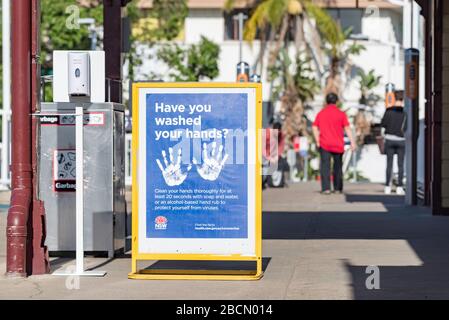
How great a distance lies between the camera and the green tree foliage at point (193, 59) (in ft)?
183

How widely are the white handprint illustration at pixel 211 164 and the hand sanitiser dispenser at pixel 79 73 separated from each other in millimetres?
1258

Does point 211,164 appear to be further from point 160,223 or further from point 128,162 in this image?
point 128,162

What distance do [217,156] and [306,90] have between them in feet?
143

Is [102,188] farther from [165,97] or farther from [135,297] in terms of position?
[135,297]

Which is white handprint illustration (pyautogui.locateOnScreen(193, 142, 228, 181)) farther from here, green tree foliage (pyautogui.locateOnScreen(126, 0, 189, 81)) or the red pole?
green tree foliage (pyautogui.locateOnScreen(126, 0, 189, 81))

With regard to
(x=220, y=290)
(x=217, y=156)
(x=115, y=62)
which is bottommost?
(x=220, y=290)

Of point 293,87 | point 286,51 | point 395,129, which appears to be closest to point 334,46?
point 293,87

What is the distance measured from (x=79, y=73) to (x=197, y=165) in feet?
4.47

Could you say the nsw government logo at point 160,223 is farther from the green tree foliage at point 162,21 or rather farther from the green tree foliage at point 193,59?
the green tree foliage at point 162,21

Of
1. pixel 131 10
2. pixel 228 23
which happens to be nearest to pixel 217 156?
pixel 131 10

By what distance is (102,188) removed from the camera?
44.9 ft

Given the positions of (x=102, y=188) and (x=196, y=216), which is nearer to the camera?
(x=196, y=216)

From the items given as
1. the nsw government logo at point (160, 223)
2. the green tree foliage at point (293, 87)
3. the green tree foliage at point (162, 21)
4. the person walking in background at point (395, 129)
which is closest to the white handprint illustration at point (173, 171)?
the nsw government logo at point (160, 223)

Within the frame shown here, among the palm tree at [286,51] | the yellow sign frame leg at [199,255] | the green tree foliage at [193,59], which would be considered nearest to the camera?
the yellow sign frame leg at [199,255]
